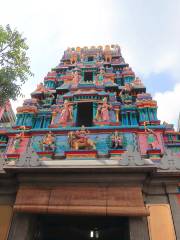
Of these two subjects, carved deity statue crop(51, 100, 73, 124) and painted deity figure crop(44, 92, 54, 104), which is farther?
painted deity figure crop(44, 92, 54, 104)

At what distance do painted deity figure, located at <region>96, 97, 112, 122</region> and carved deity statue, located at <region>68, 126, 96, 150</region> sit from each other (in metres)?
1.49

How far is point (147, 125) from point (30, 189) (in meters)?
6.85

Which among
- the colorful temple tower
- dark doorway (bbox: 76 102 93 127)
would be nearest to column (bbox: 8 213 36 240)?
the colorful temple tower

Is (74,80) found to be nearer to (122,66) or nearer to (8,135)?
(122,66)

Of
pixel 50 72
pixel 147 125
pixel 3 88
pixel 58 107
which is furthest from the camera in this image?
pixel 50 72

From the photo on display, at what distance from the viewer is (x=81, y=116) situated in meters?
14.6

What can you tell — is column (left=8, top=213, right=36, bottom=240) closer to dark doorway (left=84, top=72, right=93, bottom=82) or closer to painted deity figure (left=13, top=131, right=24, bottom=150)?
painted deity figure (left=13, top=131, right=24, bottom=150)

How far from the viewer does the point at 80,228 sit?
8.95 meters

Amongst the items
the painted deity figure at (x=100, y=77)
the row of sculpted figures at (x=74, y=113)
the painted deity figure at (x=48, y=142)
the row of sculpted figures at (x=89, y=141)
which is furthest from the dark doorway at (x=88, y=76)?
the painted deity figure at (x=48, y=142)

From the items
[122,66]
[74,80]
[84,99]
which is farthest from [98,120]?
[122,66]

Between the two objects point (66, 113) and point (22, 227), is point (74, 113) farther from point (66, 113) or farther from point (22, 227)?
point (22, 227)

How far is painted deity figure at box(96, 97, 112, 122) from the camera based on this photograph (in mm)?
12594

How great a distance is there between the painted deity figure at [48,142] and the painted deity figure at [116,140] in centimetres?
304

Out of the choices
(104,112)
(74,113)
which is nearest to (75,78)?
(74,113)
